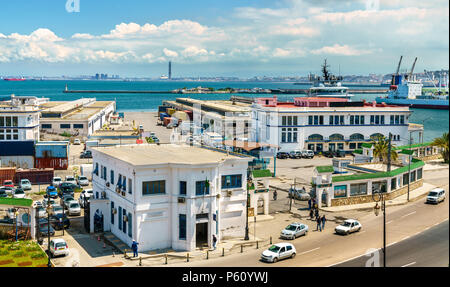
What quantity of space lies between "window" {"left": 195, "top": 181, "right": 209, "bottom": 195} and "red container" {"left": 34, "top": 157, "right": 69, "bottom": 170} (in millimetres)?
→ 23948

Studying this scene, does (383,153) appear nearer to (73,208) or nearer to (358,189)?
(358,189)

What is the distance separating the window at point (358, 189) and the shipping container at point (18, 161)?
2708cm

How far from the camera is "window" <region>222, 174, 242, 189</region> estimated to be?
2263 cm

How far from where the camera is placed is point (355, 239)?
2248 cm

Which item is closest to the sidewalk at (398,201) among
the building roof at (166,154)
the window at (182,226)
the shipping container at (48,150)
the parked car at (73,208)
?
the building roof at (166,154)

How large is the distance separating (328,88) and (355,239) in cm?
5459

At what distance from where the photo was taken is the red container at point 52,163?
136ft

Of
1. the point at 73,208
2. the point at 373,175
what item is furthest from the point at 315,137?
the point at 73,208

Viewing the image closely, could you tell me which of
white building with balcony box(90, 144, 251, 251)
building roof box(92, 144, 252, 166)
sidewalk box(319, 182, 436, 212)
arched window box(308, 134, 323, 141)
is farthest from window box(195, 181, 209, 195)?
arched window box(308, 134, 323, 141)

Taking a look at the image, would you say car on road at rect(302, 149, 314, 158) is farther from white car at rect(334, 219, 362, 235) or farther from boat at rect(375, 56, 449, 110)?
boat at rect(375, 56, 449, 110)

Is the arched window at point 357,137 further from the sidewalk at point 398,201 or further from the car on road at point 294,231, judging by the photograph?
the car on road at point 294,231

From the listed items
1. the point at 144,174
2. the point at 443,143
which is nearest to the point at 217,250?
the point at 144,174
